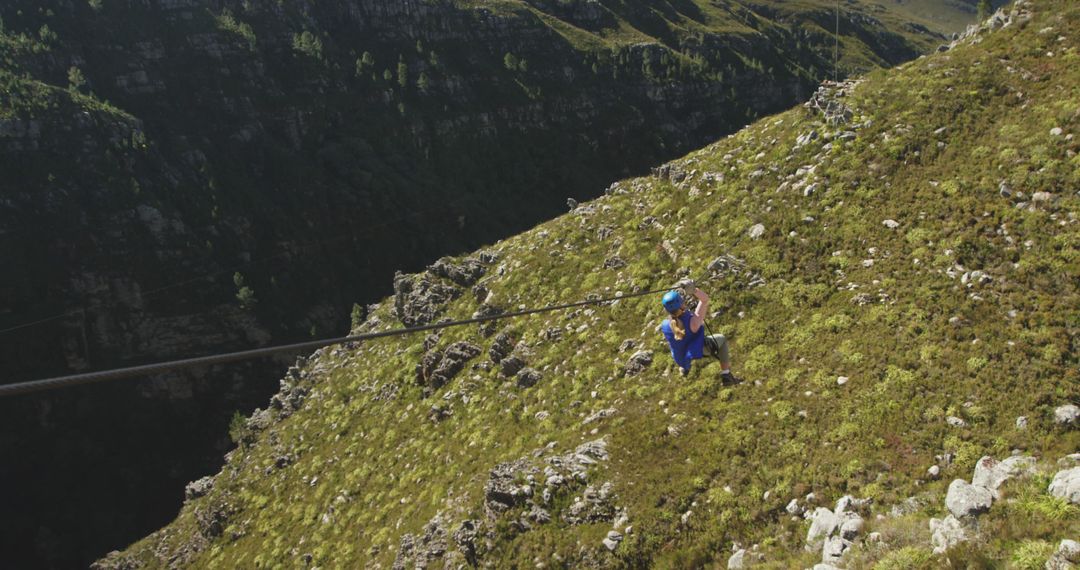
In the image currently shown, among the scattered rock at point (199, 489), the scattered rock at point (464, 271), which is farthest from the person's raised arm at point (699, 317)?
the scattered rock at point (199, 489)

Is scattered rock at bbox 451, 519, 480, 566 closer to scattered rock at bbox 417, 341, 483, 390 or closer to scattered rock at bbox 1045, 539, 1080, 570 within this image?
scattered rock at bbox 417, 341, 483, 390

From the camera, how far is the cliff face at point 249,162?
306 feet

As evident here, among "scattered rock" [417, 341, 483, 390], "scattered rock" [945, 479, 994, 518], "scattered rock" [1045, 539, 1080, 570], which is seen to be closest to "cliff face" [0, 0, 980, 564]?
"scattered rock" [417, 341, 483, 390]

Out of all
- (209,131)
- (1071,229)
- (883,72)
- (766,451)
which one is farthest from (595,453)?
(209,131)

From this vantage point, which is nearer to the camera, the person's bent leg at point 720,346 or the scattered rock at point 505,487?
the person's bent leg at point 720,346

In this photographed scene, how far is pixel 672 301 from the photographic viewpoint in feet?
47.2

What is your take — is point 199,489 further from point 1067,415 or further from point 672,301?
point 1067,415

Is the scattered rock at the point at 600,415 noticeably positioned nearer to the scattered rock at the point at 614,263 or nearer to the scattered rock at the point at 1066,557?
the scattered rock at the point at 614,263

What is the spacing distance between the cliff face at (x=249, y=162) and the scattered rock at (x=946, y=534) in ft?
338

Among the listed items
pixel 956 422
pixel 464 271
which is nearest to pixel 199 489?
pixel 464 271

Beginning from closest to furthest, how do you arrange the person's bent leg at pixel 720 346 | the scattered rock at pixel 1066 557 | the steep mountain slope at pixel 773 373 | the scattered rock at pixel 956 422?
the scattered rock at pixel 1066 557 < the scattered rock at pixel 956 422 < the steep mountain slope at pixel 773 373 < the person's bent leg at pixel 720 346

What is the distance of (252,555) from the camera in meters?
32.8

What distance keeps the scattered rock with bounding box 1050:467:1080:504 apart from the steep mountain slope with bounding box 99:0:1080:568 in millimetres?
212

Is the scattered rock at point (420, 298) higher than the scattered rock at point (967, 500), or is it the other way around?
the scattered rock at point (967, 500)
